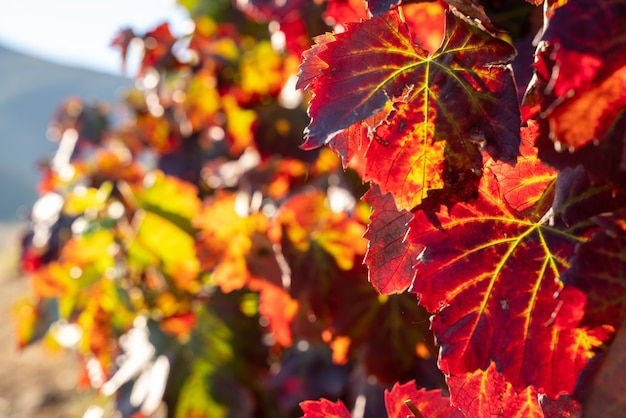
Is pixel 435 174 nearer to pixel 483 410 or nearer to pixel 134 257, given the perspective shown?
pixel 483 410

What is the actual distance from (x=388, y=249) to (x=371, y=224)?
0.03 metres

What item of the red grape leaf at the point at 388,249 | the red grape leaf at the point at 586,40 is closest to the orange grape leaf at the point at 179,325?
the red grape leaf at the point at 388,249

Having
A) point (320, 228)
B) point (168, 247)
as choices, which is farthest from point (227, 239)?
point (168, 247)

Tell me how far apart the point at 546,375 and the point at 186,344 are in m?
1.59

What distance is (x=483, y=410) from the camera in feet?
2.09

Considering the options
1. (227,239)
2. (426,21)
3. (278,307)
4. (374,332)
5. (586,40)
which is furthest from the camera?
(227,239)

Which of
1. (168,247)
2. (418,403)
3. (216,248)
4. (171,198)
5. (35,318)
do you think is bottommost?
(35,318)

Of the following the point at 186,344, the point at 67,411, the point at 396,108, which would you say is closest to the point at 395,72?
the point at 396,108

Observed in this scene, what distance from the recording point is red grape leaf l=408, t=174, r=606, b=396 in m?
0.55

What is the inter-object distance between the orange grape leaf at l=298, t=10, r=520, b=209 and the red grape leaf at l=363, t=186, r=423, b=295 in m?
0.04

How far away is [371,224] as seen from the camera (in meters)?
0.63

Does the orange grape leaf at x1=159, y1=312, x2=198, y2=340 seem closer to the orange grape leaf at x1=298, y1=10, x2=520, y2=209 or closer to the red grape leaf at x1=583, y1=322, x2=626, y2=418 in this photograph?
the orange grape leaf at x1=298, y1=10, x2=520, y2=209

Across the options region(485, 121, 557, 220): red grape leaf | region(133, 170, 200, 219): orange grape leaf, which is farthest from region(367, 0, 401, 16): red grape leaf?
region(133, 170, 200, 219): orange grape leaf

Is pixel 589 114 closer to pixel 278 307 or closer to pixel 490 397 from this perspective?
pixel 490 397
